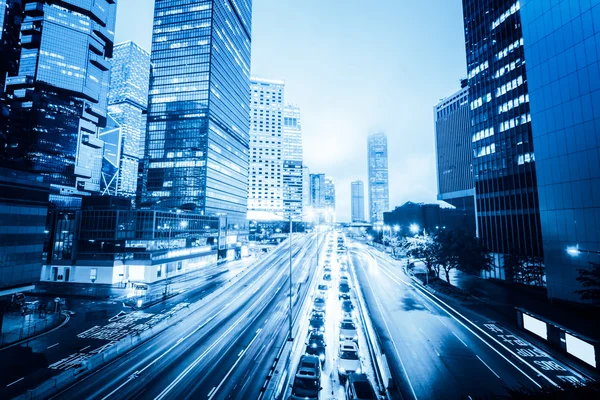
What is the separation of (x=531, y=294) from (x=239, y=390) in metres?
43.6

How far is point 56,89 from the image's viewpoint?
409 ft

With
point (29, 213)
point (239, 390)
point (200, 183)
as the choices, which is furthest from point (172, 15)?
point (239, 390)

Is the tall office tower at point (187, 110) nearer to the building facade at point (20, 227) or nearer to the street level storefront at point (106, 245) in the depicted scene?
the street level storefront at point (106, 245)

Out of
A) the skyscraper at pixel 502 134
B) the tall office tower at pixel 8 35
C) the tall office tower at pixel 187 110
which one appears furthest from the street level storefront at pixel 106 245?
the tall office tower at pixel 8 35

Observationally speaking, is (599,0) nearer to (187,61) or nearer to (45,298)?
(45,298)

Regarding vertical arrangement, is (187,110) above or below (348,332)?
above

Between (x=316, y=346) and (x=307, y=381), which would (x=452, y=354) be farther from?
(x=307, y=381)

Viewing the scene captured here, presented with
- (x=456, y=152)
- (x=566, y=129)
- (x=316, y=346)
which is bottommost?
(x=316, y=346)

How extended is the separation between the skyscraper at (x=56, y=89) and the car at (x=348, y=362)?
131252 mm

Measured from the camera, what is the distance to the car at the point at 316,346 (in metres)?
20.2

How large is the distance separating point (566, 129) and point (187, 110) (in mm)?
95143

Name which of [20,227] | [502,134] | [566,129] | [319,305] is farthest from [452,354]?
[502,134]

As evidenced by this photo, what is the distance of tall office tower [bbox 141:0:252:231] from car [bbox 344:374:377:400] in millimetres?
78601

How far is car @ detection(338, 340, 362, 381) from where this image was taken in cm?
1759
